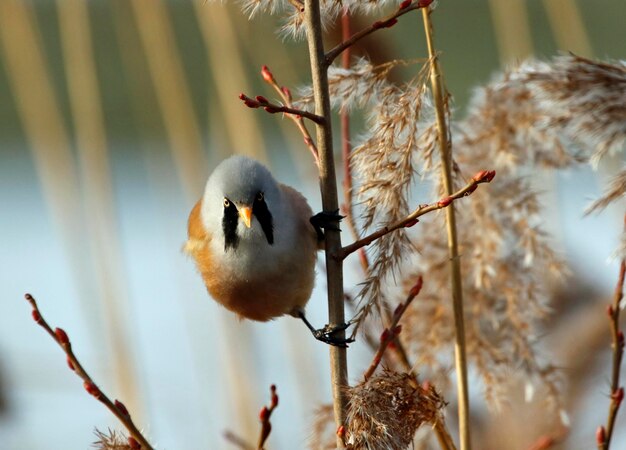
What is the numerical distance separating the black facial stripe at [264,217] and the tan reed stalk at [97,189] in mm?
976

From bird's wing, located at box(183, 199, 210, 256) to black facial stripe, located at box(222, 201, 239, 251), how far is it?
0.10 m

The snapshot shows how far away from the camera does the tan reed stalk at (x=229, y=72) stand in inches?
97.5

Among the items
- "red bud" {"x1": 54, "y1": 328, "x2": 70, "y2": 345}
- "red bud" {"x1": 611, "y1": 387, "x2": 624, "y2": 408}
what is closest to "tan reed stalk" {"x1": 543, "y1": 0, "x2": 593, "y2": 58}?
"red bud" {"x1": 611, "y1": 387, "x2": 624, "y2": 408}

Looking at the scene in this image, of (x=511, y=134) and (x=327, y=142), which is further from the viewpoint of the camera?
(x=511, y=134)

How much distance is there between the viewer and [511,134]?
1574 mm

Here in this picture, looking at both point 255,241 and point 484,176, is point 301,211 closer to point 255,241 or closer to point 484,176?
point 255,241

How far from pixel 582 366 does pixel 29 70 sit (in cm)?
176

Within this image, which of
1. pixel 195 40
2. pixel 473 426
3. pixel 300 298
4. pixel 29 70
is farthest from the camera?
pixel 195 40

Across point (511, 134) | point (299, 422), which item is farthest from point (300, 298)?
point (299, 422)

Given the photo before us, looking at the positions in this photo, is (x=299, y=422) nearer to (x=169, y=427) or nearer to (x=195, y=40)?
(x=169, y=427)

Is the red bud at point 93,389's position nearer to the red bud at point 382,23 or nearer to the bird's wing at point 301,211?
the red bud at point 382,23

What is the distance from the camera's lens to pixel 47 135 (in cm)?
251

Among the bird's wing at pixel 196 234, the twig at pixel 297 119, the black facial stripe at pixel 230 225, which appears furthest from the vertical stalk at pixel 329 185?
the bird's wing at pixel 196 234

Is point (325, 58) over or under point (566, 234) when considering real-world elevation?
under
